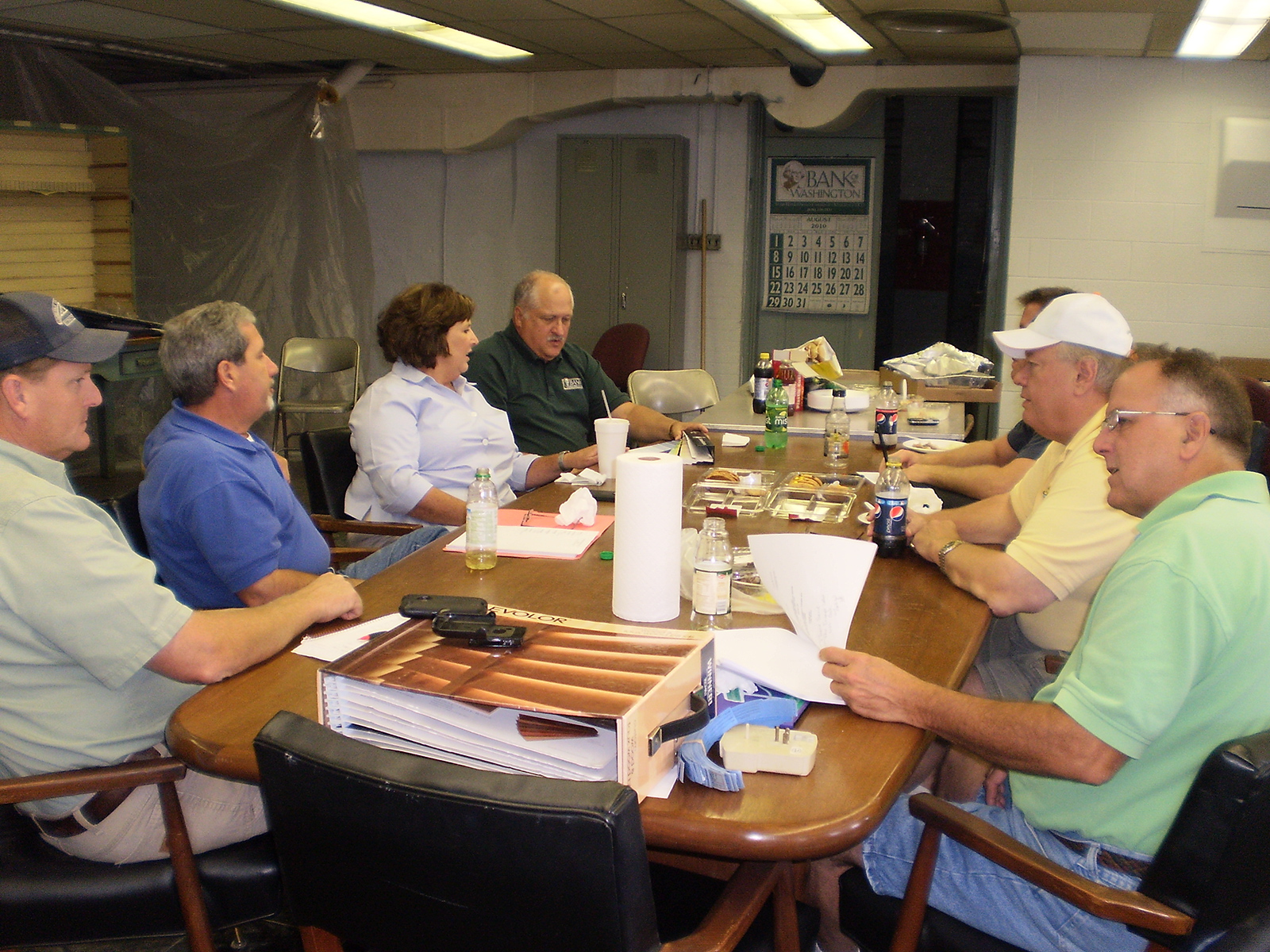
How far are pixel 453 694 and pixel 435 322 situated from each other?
82.9 inches

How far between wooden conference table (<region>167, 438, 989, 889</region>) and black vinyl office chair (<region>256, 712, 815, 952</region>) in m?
0.17

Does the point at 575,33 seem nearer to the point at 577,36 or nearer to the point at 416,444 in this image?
the point at 577,36

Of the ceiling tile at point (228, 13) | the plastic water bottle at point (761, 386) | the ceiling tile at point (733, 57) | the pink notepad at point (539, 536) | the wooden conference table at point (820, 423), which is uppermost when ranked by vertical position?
the ceiling tile at point (733, 57)

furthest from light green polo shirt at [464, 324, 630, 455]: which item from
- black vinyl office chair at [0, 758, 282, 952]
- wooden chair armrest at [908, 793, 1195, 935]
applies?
wooden chair armrest at [908, 793, 1195, 935]

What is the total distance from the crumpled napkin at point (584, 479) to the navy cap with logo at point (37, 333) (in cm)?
146

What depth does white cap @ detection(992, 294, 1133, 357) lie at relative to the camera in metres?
2.40

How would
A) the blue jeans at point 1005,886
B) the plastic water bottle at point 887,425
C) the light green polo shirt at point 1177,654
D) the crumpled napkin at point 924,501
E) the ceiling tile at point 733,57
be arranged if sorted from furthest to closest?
1. the ceiling tile at point 733,57
2. the plastic water bottle at point 887,425
3. the crumpled napkin at point 924,501
4. the blue jeans at point 1005,886
5. the light green polo shirt at point 1177,654

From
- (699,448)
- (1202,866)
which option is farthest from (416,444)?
(1202,866)

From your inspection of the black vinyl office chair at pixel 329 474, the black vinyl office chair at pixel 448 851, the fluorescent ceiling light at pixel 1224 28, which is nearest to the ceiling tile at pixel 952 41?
the fluorescent ceiling light at pixel 1224 28

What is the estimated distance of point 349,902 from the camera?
1156 millimetres

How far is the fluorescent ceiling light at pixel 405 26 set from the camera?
5359mm

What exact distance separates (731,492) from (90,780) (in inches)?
73.3

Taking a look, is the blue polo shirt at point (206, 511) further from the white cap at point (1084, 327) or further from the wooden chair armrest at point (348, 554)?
the white cap at point (1084, 327)

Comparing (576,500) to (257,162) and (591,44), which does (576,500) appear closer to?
(591,44)
